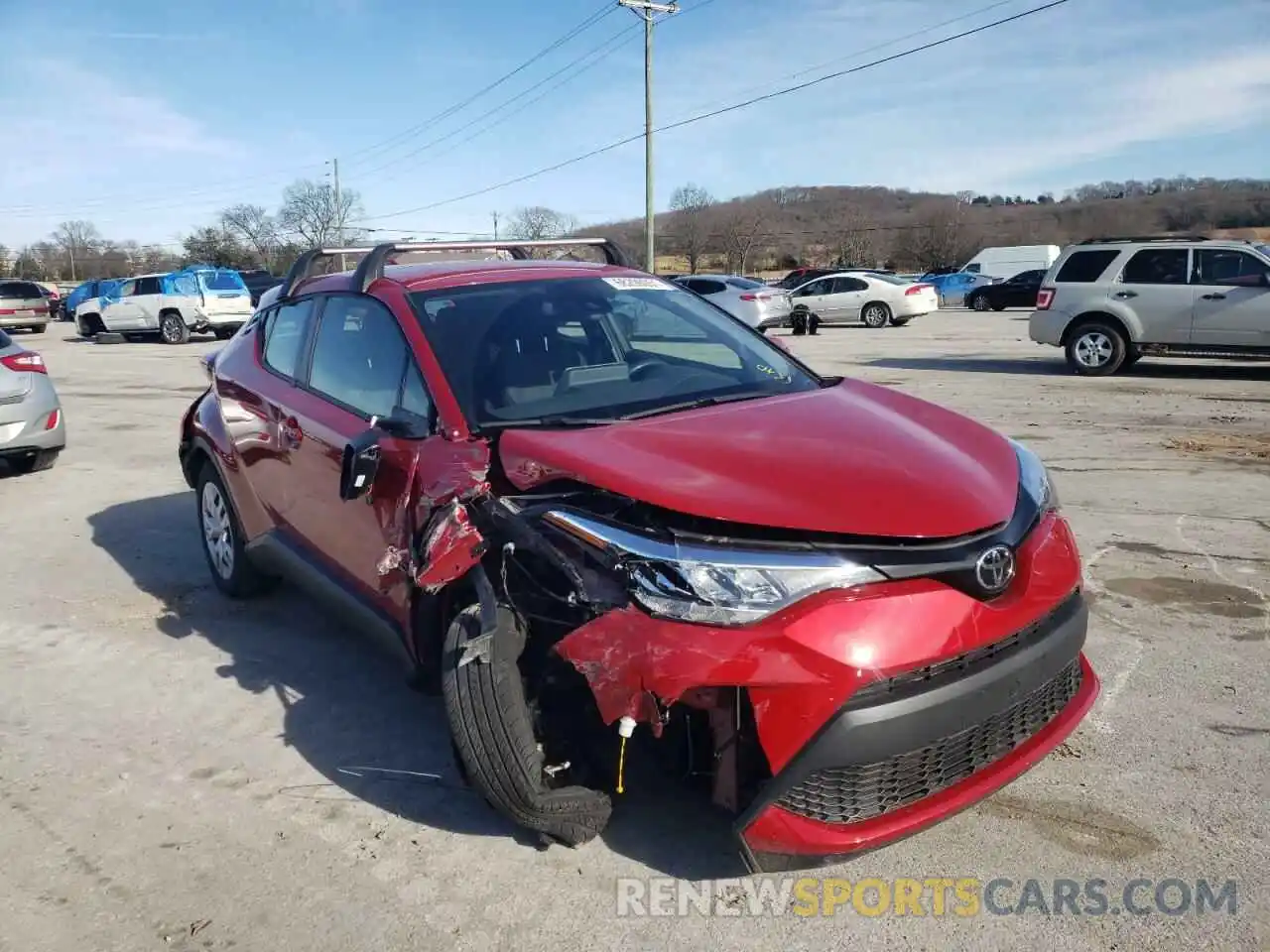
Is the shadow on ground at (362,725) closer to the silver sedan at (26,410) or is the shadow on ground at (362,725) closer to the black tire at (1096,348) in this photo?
the silver sedan at (26,410)

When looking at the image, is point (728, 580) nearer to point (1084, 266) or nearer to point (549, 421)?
point (549, 421)

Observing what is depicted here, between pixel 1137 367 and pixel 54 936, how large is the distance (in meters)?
14.9

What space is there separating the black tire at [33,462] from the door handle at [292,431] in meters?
5.73

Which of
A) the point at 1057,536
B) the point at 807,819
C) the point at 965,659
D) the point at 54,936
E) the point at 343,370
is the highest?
the point at 343,370

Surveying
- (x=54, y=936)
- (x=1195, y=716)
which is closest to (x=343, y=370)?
(x=54, y=936)

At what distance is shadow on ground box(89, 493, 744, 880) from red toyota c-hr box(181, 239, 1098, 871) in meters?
0.27

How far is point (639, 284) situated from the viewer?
4.33 meters

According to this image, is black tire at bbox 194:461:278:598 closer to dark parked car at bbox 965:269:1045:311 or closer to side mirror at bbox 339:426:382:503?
side mirror at bbox 339:426:382:503

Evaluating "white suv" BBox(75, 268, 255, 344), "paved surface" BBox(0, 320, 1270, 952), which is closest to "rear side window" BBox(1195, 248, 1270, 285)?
"paved surface" BBox(0, 320, 1270, 952)

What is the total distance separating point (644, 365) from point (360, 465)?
43.1 inches

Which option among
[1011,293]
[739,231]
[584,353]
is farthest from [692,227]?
[584,353]

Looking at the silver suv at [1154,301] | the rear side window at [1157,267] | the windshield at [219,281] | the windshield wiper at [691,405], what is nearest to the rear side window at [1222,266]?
the silver suv at [1154,301]

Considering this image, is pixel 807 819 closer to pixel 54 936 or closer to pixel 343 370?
pixel 54 936

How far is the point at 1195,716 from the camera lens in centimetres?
355
